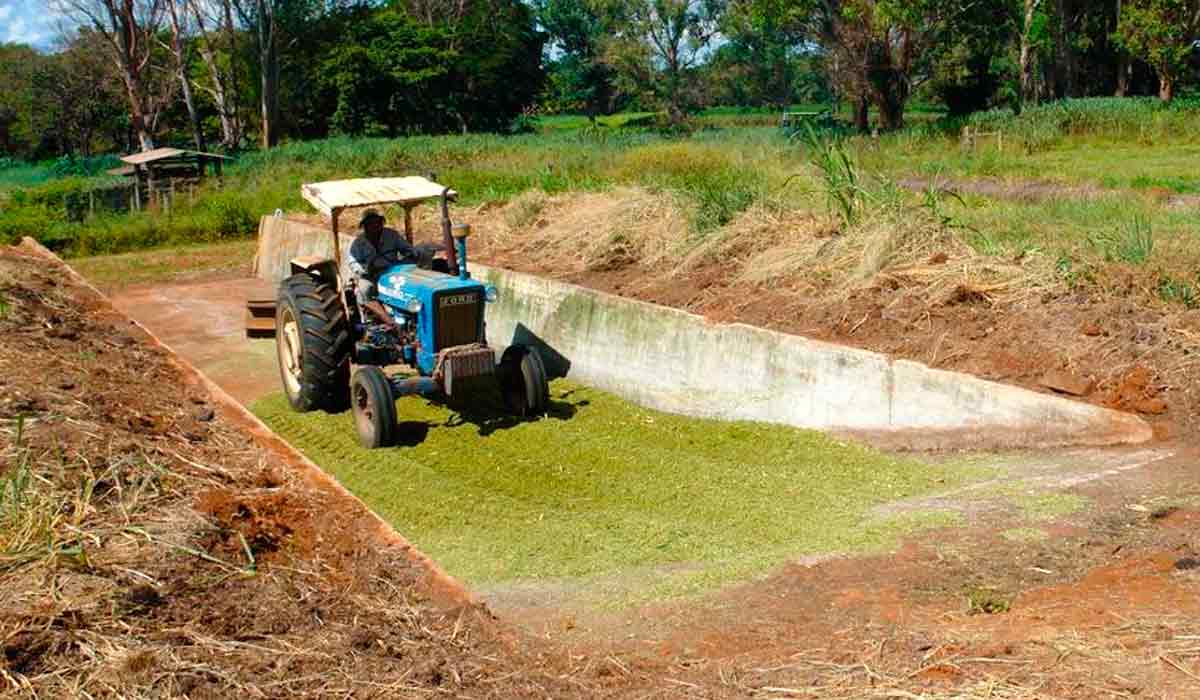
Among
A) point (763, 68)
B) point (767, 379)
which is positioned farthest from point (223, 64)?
point (767, 379)

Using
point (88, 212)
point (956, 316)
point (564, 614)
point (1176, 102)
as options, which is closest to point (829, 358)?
point (956, 316)

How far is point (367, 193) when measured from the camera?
36.2 feet

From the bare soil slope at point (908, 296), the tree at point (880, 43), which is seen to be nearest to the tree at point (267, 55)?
the tree at point (880, 43)

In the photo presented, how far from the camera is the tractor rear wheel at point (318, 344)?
34.8 ft

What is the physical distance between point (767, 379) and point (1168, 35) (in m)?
36.5

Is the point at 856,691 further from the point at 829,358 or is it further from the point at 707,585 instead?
the point at 829,358

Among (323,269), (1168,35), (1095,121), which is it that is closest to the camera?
→ (323,269)

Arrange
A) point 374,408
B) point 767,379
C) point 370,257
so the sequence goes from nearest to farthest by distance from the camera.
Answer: point 374,408, point 767,379, point 370,257

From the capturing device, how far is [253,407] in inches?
458

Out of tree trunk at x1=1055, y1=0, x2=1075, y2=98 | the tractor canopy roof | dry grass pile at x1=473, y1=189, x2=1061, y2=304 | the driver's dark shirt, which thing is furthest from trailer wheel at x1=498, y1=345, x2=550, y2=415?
tree trunk at x1=1055, y1=0, x2=1075, y2=98

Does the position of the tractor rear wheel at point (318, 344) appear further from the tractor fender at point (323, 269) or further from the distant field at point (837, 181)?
the distant field at point (837, 181)

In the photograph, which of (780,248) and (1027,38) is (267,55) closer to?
(1027,38)

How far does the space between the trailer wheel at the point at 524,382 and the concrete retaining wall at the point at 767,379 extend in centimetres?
127

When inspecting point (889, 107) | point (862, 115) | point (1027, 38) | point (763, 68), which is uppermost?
point (763, 68)
